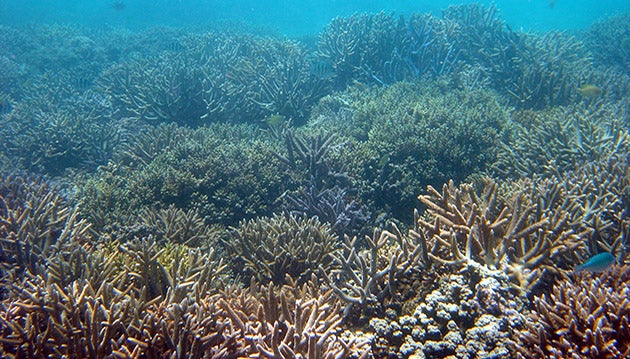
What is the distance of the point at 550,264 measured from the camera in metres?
3.09

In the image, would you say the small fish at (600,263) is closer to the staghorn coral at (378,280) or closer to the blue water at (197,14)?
the staghorn coral at (378,280)

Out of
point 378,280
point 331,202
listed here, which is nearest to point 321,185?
point 331,202

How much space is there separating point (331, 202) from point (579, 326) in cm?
366

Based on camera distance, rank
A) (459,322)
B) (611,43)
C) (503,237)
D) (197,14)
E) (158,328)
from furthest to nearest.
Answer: (197,14) < (611,43) < (503,237) < (459,322) < (158,328)

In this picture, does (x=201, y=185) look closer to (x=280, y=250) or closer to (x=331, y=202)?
(x=331, y=202)

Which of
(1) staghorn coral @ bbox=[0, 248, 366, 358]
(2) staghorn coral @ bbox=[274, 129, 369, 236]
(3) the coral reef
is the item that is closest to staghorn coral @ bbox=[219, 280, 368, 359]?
(1) staghorn coral @ bbox=[0, 248, 366, 358]

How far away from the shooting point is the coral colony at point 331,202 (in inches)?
103

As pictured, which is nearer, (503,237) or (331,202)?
(503,237)

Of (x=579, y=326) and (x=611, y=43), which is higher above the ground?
(x=611, y=43)

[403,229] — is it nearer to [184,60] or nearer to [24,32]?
[184,60]

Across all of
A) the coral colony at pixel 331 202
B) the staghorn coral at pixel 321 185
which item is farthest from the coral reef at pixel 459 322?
the staghorn coral at pixel 321 185

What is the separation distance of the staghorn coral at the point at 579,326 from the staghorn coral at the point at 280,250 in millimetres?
1984

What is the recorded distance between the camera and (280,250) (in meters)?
4.13

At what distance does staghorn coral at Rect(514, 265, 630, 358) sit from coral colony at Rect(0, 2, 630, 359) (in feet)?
0.05
